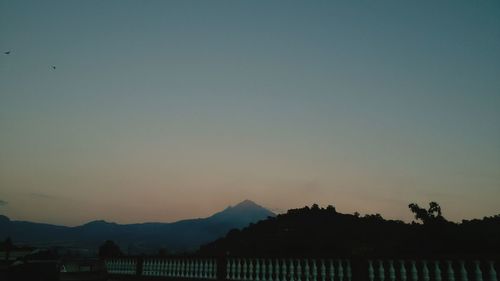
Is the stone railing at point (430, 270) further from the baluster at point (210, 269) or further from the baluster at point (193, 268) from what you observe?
the baluster at point (193, 268)

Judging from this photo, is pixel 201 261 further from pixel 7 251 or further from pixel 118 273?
pixel 7 251

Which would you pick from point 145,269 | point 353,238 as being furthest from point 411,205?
point 145,269

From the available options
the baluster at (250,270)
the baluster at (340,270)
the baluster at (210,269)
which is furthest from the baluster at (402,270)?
the baluster at (210,269)

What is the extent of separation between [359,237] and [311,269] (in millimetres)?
30725

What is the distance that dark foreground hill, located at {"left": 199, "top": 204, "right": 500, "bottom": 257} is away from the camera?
883 inches

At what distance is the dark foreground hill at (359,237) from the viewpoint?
22.4m

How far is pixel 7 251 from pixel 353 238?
29.3 metres

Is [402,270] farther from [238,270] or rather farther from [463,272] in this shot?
[238,270]

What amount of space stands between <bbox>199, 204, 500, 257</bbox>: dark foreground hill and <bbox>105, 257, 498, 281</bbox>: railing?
271 millimetres

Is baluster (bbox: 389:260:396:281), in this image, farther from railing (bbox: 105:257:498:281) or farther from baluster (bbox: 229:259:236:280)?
baluster (bbox: 229:259:236:280)

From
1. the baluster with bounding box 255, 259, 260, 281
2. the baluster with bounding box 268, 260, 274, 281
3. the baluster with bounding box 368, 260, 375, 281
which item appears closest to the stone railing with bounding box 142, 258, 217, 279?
the baluster with bounding box 255, 259, 260, 281

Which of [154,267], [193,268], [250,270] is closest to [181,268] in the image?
[193,268]

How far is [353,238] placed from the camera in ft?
133

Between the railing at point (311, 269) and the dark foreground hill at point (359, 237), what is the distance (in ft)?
0.89
